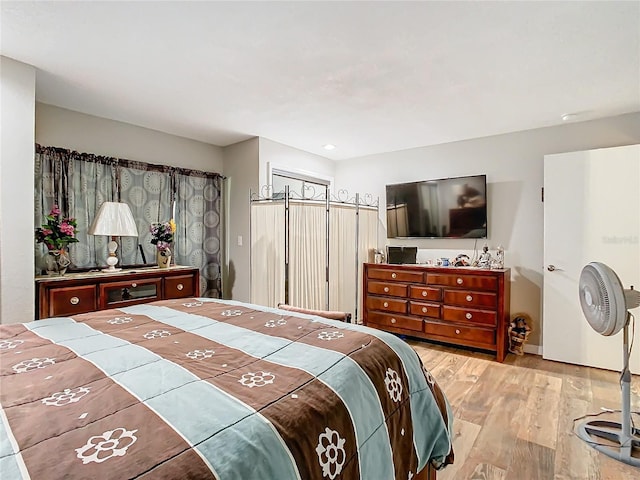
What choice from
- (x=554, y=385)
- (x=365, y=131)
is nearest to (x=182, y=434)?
(x=554, y=385)

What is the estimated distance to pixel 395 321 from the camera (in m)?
4.02

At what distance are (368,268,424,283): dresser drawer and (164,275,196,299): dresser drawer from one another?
210cm

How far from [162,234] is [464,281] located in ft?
10.7

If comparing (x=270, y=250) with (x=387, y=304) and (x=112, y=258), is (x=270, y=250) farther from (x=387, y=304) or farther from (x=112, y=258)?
(x=387, y=304)

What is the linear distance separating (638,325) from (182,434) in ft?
13.0

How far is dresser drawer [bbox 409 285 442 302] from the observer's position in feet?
12.2

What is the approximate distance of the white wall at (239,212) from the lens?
4.03 metres

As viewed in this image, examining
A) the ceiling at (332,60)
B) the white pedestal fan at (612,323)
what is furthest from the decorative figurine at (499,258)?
the white pedestal fan at (612,323)

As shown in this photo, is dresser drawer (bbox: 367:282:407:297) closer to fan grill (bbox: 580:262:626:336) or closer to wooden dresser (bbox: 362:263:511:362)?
wooden dresser (bbox: 362:263:511:362)

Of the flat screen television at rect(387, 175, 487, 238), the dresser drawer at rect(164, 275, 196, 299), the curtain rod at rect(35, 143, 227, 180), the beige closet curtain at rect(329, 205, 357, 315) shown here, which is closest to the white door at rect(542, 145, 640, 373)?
the flat screen television at rect(387, 175, 487, 238)

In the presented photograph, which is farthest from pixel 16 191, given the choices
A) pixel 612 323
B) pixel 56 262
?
pixel 612 323

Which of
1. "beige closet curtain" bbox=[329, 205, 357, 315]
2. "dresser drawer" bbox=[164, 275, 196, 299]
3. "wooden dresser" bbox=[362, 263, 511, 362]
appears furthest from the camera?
"beige closet curtain" bbox=[329, 205, 357, 315]

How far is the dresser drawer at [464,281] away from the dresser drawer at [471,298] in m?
0.07

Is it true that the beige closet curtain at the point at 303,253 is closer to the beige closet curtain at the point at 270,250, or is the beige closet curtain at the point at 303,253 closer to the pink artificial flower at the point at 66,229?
the beige closet curtain at the point at 270,250
